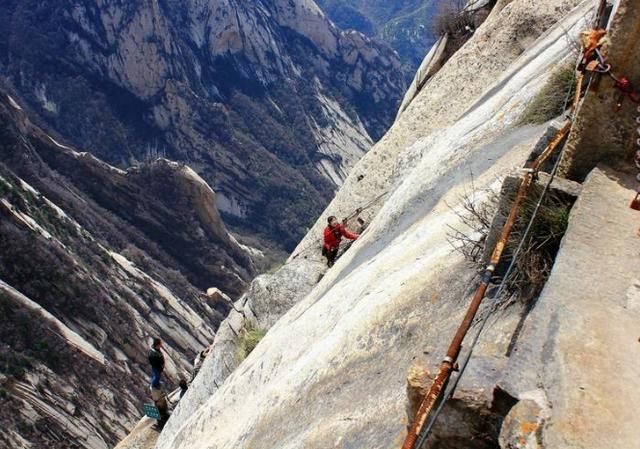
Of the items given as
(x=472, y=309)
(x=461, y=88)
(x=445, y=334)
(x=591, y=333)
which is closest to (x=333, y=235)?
(x=461, y=88)

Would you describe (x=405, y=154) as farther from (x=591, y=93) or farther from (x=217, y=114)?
(x=217, y=114)

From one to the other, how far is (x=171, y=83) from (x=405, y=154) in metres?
109

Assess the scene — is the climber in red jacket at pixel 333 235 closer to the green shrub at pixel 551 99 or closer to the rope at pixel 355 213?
the rope at pixel 355 213

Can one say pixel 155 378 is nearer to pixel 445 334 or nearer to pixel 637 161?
pixel 445 334

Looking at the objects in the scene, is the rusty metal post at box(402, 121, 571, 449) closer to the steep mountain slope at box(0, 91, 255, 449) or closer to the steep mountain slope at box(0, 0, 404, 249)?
the steep mountain slope at box(0, 91, 255, 449)

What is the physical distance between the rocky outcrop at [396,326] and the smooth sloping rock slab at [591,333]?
1.07ft

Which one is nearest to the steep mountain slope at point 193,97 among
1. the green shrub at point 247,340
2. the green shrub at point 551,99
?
the green shrub at point 247,340

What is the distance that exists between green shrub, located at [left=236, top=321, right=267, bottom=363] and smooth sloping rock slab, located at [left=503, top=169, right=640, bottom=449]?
851cm

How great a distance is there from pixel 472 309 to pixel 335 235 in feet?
27.9

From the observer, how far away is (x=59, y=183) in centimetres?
5425

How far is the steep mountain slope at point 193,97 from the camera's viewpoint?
10425cm

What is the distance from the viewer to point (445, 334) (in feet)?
15.5

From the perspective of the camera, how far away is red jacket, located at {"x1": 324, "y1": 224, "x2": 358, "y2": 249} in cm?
1234

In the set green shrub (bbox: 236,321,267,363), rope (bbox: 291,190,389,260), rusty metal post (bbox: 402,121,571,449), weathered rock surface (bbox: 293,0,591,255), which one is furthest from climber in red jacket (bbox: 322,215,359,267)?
rusty metal post (bbox: 402,121,571,449)
